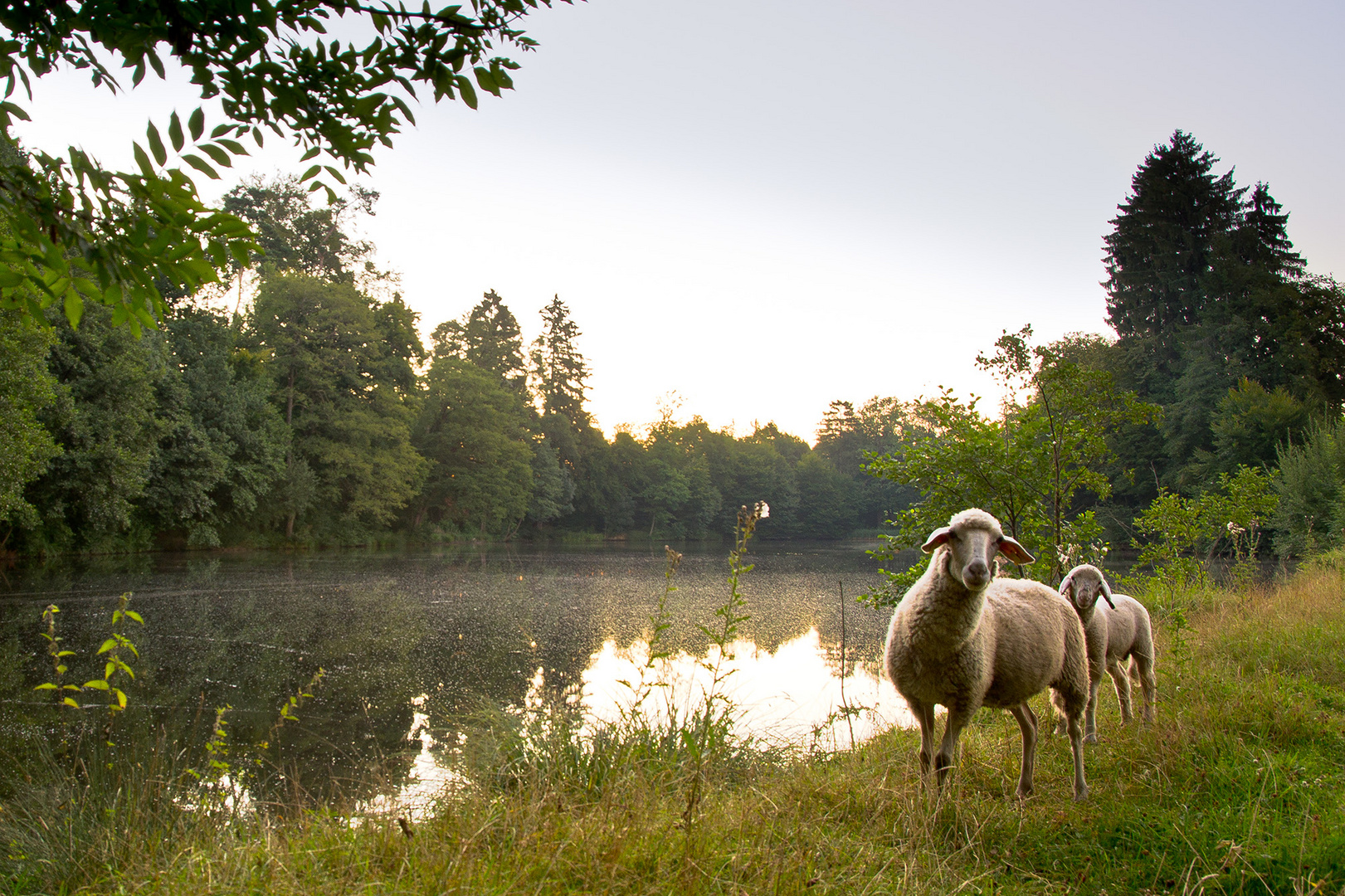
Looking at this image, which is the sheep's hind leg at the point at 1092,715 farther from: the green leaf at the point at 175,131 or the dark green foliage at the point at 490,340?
the dark green foliage at the point at 490,340

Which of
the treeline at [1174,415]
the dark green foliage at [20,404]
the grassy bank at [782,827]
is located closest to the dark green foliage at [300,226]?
the dark green foliage at [20,404]

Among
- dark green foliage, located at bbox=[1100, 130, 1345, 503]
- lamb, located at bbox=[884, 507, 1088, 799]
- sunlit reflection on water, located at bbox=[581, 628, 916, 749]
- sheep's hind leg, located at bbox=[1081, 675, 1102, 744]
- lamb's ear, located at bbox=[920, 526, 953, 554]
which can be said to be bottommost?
sunlit reflection on water, located at bbox=[581, 628, 916, 749]

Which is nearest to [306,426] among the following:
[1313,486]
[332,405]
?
[332,405]

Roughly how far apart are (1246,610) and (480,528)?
3865 cm

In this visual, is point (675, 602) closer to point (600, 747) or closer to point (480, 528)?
point (600, 747)

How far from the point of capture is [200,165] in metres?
1.90

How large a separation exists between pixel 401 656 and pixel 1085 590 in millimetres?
7779

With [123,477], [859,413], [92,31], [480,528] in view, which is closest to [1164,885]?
[92,31]

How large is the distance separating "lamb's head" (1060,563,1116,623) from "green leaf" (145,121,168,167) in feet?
15.4

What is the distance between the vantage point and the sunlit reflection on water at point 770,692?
18.1 ft

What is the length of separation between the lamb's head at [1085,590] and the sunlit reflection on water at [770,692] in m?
1.58

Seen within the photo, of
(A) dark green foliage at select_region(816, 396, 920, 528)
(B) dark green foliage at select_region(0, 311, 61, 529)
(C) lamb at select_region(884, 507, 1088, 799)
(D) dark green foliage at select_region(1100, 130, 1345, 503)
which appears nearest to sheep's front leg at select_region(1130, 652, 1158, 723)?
(C) lamb at select_region(884, 507, 1088, 799)

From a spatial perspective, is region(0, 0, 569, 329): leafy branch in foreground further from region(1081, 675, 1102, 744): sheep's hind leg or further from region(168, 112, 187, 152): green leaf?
region(1081, 675, 1102, 744): sheep's hind leg

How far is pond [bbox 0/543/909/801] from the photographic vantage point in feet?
18.8
